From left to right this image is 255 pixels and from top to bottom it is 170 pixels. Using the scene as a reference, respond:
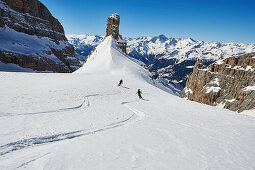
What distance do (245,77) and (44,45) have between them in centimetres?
16802

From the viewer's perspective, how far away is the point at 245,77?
101m

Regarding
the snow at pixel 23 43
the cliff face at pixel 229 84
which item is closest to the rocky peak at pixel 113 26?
the snow at pixel 23 43

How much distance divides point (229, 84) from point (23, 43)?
16998cm

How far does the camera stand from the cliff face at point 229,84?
92.4 metres

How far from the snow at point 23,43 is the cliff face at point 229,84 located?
5340 inches

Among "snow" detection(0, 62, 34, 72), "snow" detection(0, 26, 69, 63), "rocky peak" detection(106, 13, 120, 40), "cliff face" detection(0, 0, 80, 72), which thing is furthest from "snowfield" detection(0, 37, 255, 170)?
"snow" detection(0, 26, 69, 63)

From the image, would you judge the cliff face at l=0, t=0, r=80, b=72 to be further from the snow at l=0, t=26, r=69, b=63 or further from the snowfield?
the snowfield

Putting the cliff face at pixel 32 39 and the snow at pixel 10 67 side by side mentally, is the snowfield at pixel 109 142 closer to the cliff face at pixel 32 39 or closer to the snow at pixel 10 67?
the snow at pixel 10 67

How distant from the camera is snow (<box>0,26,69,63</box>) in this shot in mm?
106875

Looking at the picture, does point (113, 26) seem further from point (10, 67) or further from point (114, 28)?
point (10, 67)

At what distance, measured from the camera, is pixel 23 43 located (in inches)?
4614

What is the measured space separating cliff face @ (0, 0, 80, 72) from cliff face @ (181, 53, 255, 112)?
12519 centimetres

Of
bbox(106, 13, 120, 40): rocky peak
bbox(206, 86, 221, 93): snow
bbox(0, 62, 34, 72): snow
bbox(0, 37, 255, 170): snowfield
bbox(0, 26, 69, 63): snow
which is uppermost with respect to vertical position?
bbox(106, 13, 120, 40): rocky peak

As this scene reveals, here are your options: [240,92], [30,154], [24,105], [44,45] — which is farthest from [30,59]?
[240,92]
